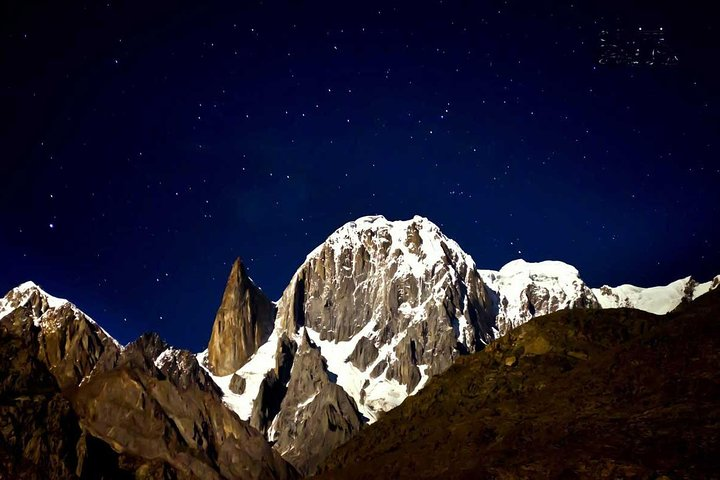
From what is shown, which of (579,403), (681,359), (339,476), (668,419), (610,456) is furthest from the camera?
(339,476)

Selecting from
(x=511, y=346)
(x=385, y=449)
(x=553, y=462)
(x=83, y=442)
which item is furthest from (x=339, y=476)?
(x=83, y=442)

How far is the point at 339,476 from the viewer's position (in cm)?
7862

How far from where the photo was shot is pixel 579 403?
62531mm

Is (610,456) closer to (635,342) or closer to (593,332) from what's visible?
(635,342)

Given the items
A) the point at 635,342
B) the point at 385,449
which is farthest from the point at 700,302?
the point at 385,449

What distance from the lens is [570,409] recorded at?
204ft

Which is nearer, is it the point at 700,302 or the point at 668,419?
the point at 668,419

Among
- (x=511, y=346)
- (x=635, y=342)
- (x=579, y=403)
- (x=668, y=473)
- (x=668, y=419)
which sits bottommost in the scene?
(x=668, y=473)

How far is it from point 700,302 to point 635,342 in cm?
1074

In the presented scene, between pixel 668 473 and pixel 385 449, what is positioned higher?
pixel 385 449

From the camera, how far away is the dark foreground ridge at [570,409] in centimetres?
4678

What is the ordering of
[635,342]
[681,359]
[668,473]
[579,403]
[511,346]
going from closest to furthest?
1. [668,473]
2. [681,359]
3. [579,403]
4. [635,342]
5. [511,346]

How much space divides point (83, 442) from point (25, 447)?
18328 mm

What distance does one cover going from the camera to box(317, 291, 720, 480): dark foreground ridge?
4678cm
